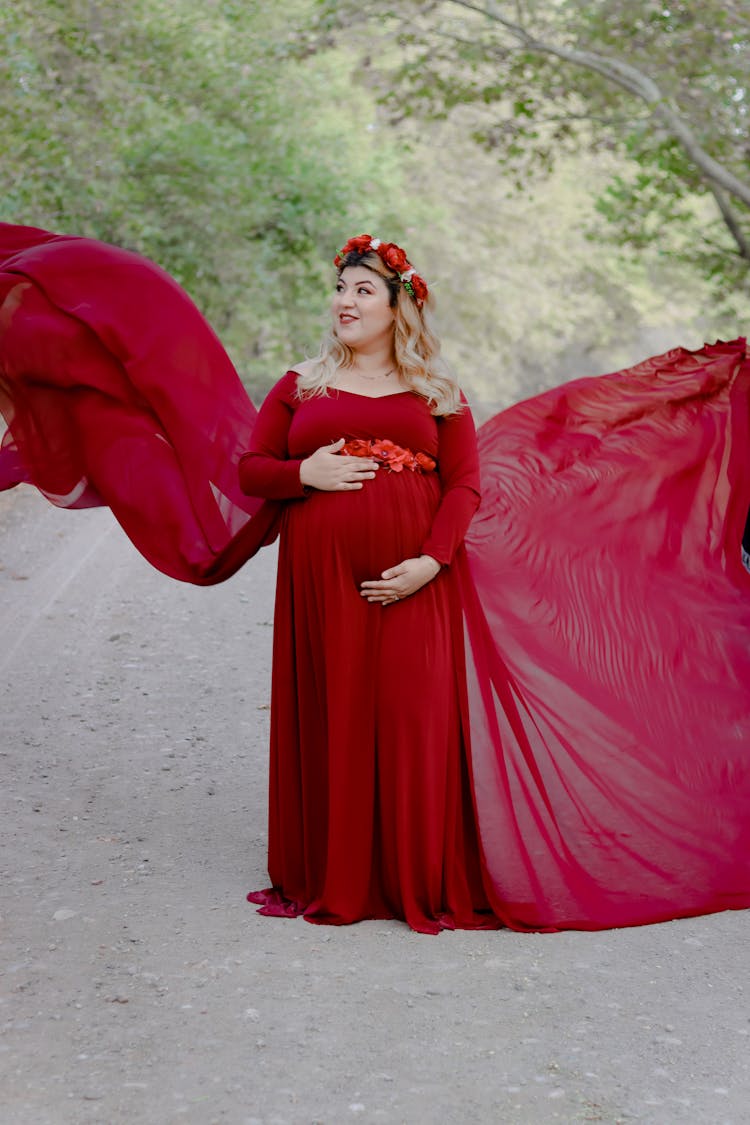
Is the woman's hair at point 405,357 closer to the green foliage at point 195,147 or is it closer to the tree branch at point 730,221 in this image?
the green foliage at point 195,147

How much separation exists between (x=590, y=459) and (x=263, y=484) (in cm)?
161

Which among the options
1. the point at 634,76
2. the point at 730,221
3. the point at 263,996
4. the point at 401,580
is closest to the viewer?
the point at 263,996

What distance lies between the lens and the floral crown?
4.86 m

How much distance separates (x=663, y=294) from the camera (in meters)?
39.1

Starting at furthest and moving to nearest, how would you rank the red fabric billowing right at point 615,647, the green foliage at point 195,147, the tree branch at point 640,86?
the green foliage at point 195,147, the tree branch at point 640,86, the red fabric billowing right at point 615,647

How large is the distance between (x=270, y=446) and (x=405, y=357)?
563 mm

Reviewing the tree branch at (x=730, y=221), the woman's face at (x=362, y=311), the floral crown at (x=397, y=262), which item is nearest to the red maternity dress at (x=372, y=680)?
the woman's face at (x=362, y=311)

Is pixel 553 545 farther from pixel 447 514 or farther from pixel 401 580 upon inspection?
pixel 401 580

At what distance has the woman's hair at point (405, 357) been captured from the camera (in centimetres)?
481

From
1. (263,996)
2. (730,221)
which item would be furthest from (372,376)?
(730,221)

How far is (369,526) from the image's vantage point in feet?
15.5

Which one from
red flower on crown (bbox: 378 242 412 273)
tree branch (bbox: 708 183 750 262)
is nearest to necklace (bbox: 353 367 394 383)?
red flower on crown (bbox: 378 242 412 273)

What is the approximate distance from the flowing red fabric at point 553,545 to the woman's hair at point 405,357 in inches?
8.7

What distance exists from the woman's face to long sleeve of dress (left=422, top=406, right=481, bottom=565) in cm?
39
